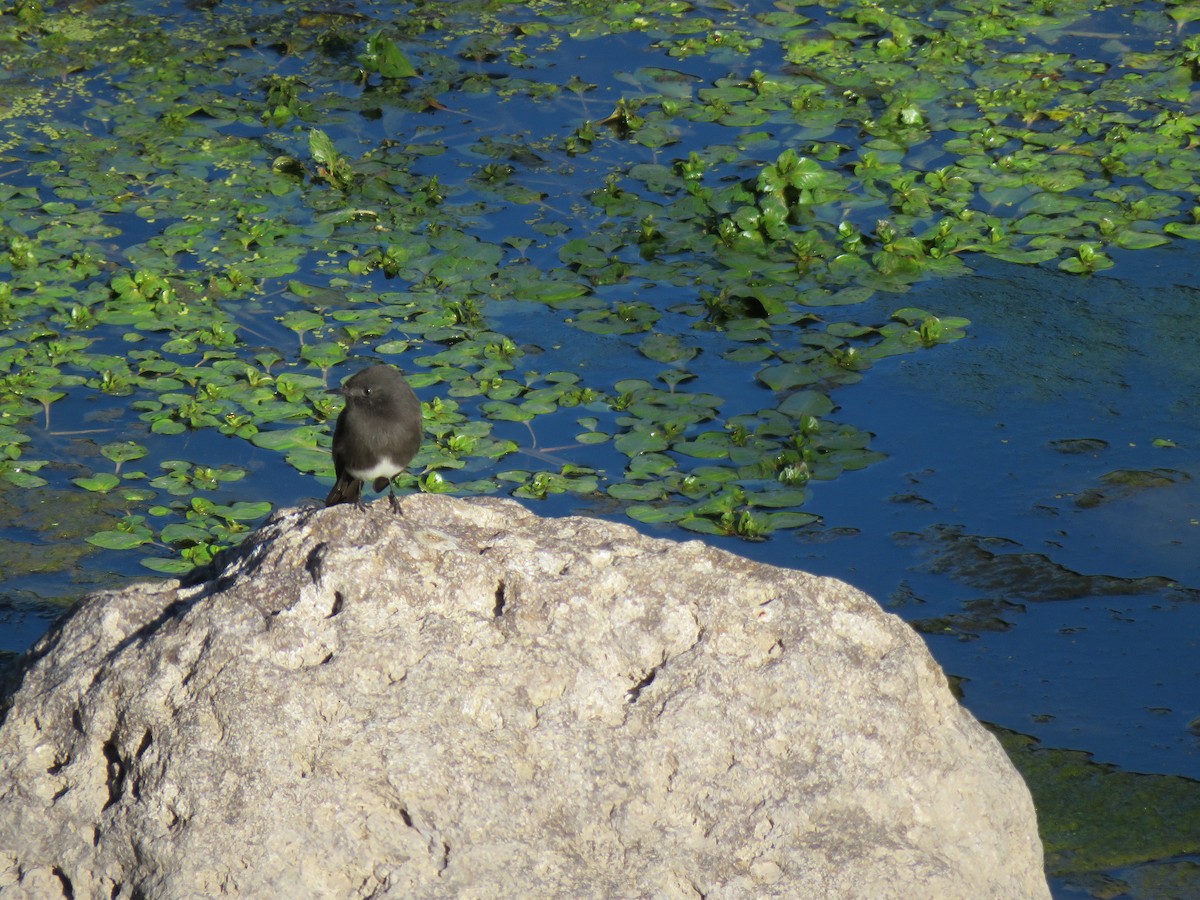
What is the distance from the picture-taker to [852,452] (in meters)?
6.19

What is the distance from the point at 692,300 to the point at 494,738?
15.0 feet

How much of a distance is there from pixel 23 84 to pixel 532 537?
754cm

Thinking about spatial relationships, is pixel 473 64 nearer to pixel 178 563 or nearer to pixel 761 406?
pixel 761 406

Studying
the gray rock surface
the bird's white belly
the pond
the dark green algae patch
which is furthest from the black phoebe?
the dark green algae patch

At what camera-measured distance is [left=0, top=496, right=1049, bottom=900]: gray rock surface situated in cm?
285

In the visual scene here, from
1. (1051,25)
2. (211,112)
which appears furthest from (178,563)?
(1051,25)

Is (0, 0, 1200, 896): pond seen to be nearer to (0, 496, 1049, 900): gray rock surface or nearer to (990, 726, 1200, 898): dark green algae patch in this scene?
(990, 726, 1200, 898): dark green algae patch

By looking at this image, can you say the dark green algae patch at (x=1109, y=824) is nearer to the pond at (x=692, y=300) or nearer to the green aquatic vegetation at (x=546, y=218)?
the pond at (x=692, y=300)

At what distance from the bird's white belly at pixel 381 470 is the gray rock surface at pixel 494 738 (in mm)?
1062

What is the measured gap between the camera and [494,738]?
2.96 m

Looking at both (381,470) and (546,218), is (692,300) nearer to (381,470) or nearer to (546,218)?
(546,218)

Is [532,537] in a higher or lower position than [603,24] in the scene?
higher

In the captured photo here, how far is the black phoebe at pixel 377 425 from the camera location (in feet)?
14.1

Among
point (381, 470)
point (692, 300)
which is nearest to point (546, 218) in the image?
point (692, 300)
